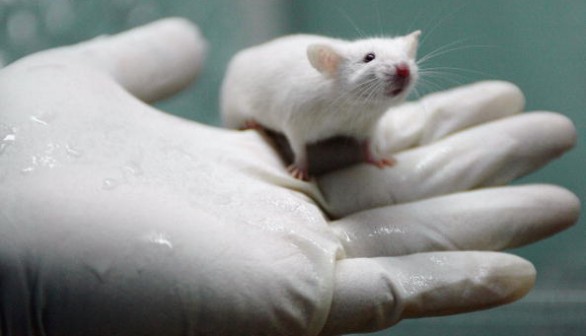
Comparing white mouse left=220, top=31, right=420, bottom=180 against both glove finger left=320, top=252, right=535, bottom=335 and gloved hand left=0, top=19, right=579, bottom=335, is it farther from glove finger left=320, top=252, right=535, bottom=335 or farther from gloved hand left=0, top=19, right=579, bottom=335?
glove finger left=320, top=252, right=535, bottom=335

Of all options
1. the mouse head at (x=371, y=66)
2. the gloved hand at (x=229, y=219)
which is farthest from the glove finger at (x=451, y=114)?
the mouse head at (x=371, y=66)

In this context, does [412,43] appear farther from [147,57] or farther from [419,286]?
[147,57]

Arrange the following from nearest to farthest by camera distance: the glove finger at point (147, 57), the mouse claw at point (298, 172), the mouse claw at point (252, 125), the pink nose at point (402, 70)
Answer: the pink nose at point (402, 70)
the mouse claw at point (298, 172)
the glove finger at point (147, 57)
the mouse claw at point (252, 125)

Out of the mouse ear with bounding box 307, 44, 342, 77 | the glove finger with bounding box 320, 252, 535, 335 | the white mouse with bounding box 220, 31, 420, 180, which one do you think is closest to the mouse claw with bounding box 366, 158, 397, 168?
the white mouse with bounding box 220, 31, 420, 180

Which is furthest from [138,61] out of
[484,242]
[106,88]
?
[484,242]

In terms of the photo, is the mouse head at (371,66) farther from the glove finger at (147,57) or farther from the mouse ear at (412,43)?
the glove finger at (147,57)

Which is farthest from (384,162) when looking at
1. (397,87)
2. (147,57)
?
(147,57)

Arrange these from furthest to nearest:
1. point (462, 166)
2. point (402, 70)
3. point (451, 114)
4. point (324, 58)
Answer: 1. point (451, 114)
2. point (462, 166)
3. point (324, 58)
4. point (402, 70)
